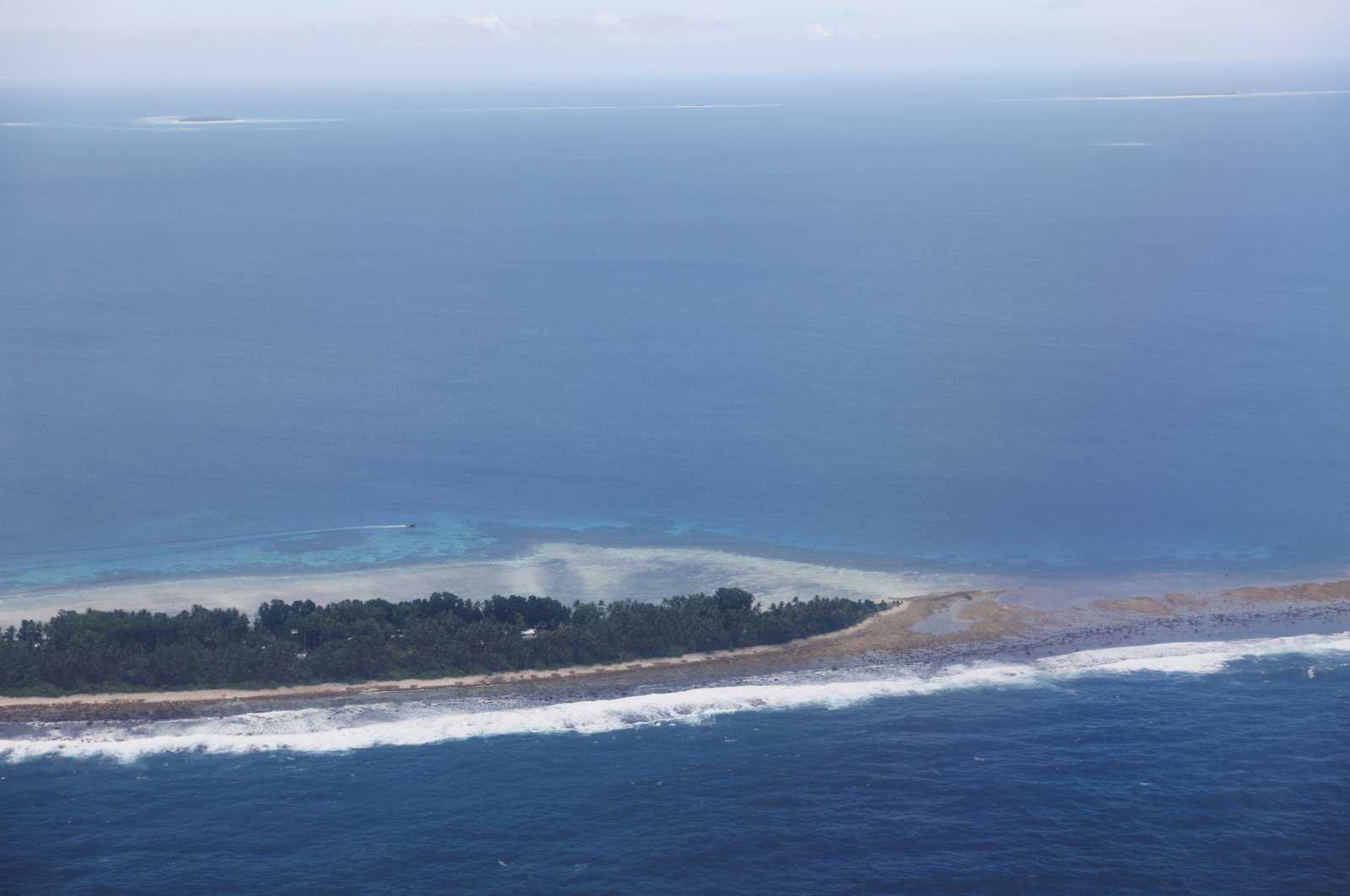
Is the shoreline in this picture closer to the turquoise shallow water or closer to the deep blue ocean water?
the deep blue ocean water

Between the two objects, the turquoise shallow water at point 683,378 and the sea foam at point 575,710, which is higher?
the turquoise shallow water at point 683,378

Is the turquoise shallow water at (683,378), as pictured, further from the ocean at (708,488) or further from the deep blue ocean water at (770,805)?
the deep blue ocean water at (770,805)

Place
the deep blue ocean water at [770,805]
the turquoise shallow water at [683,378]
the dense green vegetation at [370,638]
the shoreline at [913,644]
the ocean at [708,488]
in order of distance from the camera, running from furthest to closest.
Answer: the turquoise shallow water at [683,378], the dense green vegetation at [370,638], the shoreline at [913,644], the ocean at [708,488], the deep blue ocean water at [770,805]

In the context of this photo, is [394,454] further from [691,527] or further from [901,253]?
[901,253]

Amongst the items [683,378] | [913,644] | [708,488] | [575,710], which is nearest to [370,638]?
[575,710]

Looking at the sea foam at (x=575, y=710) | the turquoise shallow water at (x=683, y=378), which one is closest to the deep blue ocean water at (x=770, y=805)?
the sea foam at (x=575, y=710)

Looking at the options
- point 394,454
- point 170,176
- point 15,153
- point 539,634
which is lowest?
point 539,634

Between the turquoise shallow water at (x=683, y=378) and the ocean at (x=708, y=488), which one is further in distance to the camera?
the turquoise shallow water at (x=683, y=378)

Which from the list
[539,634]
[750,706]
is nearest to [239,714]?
[539,634]
